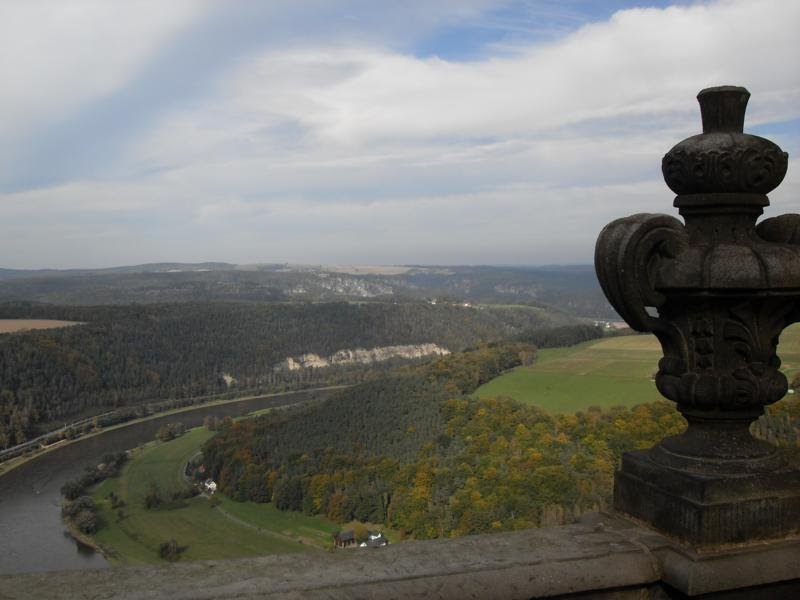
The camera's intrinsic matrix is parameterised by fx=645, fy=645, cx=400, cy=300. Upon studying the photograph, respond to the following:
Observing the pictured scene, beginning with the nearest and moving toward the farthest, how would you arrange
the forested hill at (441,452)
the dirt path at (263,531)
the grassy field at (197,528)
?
Answer: the forested hill at (441,452) → the grassy field at (197,528) → the dirt path at (263,531)

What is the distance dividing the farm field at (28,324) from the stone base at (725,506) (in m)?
142

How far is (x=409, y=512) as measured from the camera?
155 feet

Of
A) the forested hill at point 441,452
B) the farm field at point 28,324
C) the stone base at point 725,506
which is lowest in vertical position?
the forested hill at point 441,452

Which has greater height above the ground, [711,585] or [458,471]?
[711,585]

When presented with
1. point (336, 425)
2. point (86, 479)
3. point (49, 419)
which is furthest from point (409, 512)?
point (49, 419)

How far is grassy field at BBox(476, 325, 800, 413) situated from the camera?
54.3 metres

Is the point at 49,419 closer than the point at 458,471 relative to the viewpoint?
No

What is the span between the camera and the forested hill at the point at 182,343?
112438 mm

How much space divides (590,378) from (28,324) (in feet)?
403

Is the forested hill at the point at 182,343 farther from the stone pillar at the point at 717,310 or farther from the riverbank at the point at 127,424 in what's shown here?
the stone pillar at the point at 717,310

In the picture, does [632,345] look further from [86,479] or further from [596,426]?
[86,479]

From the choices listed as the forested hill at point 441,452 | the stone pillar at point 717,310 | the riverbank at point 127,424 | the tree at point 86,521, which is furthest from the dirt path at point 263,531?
the stone pillar at point 717,310

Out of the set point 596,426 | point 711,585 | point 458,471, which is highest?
point 711,585

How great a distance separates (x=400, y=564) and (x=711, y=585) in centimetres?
152
